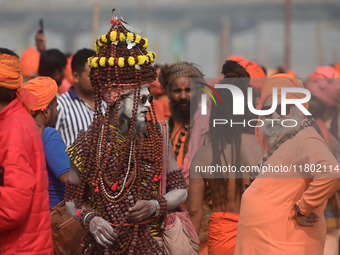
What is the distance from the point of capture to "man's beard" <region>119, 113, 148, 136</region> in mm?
4922

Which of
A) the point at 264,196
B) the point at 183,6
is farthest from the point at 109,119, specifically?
the point at 183,6

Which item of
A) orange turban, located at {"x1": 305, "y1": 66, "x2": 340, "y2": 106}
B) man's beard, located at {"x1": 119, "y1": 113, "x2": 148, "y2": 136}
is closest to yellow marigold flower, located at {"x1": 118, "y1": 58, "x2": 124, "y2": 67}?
man's beard, located at {"x1": 119, "y1": 113, "x2": 148, "y2": 136}

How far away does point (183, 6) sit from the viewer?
323 ft

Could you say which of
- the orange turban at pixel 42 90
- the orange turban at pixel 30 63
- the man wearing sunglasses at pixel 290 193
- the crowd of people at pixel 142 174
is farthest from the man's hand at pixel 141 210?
the orange turban at pixel 30 63

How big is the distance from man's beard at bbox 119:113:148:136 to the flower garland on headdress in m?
0.03

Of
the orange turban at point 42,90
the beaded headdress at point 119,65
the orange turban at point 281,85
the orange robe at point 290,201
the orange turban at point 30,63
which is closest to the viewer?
the beaded headdress at point 119,65

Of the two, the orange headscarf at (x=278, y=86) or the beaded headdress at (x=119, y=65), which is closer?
the beaded headdress at (x=119, y=65)

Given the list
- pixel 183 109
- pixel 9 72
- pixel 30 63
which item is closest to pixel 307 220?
pixel 9 72

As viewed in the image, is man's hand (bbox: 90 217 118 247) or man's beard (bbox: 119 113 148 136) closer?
man's hand (bbox: 90 217 118 247)

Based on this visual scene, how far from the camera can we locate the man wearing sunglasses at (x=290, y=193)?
16.7 ft

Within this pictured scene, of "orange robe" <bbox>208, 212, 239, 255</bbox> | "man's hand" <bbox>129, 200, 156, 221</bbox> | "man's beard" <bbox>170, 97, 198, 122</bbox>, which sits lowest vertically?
"orange robe" <bbox>208, 212, 239, 255</bbox>

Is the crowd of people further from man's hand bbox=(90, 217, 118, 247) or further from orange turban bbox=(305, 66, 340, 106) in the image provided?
orange turban bbox=(305, 66, 340, 106)

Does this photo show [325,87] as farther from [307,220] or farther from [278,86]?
[307,220]

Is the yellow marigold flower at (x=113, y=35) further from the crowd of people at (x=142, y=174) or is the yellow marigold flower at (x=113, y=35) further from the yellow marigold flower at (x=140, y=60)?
the yellow marigold flower at (x=140, y=60)
